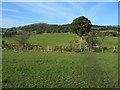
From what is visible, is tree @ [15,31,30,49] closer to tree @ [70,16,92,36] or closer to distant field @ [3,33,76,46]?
distant field @ [3,33,76,46]

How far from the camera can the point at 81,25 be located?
3981 centimetres

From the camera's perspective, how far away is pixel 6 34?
4862cm

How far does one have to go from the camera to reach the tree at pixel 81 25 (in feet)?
130

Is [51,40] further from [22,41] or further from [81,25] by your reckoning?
[22,41]

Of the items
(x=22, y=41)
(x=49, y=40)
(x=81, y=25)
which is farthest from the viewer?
(x=49, y=40)

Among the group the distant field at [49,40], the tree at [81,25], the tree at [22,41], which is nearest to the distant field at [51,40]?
the distant field at [49,40]

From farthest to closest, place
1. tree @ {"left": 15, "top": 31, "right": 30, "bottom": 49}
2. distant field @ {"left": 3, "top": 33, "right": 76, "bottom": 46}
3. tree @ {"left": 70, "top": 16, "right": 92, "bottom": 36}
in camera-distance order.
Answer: distant field @ {"left": 3, "top": 33, "right": 76, "bottom": 46}
tree @ {"left": 70, "top": 16, "right": 92, "bottom": 36}
tree @ {"left": 15, "top": 31, "right": 30, "bottom": 49}

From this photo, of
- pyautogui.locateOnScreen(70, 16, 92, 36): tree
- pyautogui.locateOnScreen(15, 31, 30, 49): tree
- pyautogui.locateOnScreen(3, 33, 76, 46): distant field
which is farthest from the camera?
pyautogui.locateOnScreen(3, 33, 76, 46): distant field

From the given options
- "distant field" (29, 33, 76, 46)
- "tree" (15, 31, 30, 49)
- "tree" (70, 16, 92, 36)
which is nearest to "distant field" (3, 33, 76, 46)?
"distant field" (29, 33, 76, 46)

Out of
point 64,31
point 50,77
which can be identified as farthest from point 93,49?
point 64,31

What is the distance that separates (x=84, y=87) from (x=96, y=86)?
644 millimetres

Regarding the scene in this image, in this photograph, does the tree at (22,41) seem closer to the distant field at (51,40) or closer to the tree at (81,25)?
the distant field at (51,40)

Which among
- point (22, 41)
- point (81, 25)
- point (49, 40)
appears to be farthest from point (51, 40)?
point (22, 41)

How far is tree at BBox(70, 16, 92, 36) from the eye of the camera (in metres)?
39.7
